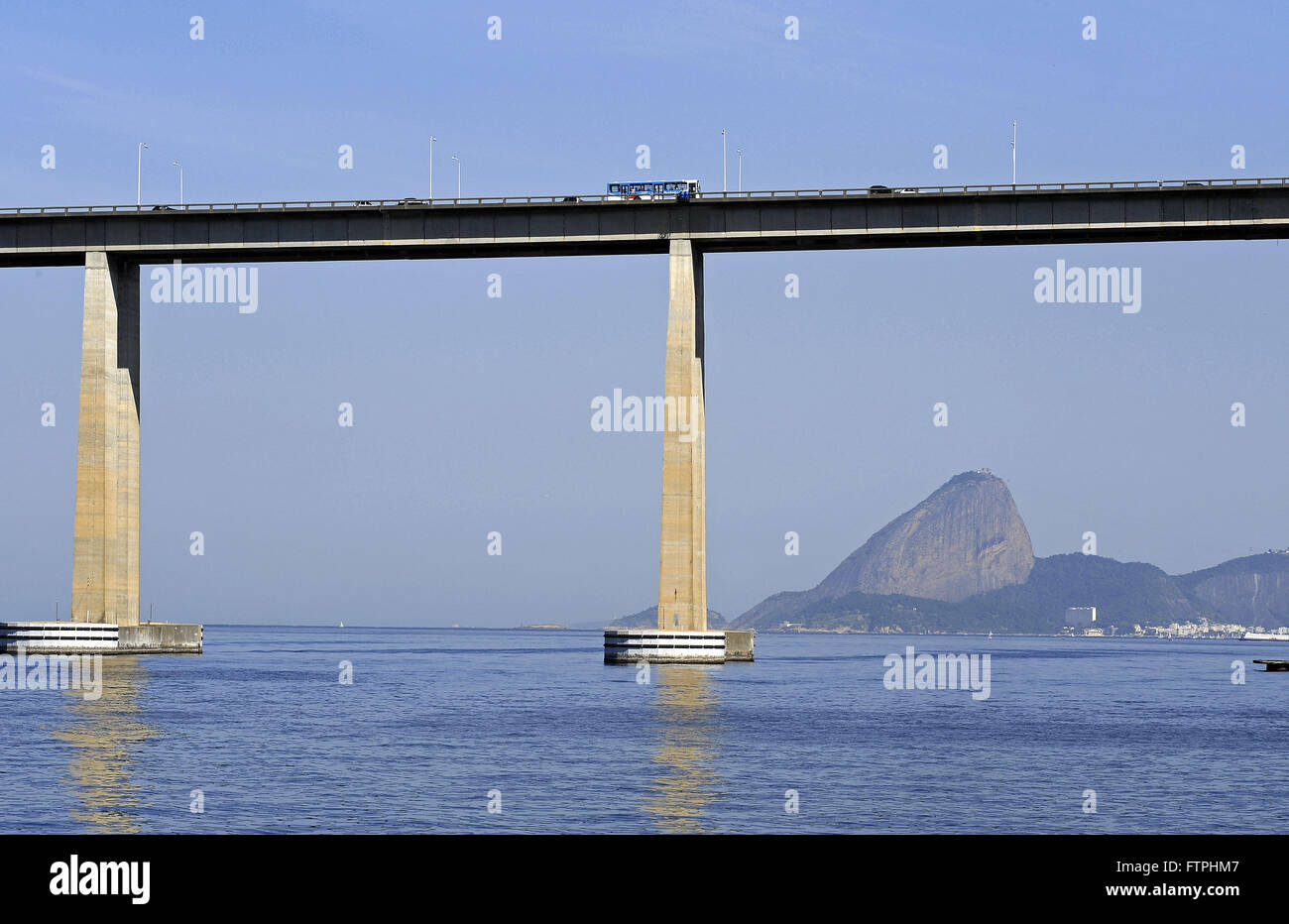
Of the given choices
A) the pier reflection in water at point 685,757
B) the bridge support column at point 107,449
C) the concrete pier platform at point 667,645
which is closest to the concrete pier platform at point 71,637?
the bridge support column at point 107,449

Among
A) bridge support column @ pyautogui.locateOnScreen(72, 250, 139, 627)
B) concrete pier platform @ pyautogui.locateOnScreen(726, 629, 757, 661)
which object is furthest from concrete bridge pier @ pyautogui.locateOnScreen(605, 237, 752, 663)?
bridge support column @ pyautogui.locateOnScreen(72, 250, 139, 627)

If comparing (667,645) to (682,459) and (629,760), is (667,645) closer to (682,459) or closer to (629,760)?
(682,459)

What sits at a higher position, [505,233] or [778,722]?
[505,233]

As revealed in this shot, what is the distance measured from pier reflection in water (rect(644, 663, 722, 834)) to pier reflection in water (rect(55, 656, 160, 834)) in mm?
9654

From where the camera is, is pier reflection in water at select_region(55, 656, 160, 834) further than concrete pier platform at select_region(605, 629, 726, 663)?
No

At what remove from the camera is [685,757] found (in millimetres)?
40719

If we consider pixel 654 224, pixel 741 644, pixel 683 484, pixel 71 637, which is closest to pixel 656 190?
pixel 654 224

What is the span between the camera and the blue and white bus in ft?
287

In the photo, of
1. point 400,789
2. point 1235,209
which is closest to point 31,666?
point 400,789

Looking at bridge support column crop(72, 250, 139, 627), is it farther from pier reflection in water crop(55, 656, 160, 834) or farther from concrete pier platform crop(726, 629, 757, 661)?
concrete pier platform crop(726, 629, 757, 661)

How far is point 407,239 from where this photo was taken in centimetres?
8950
